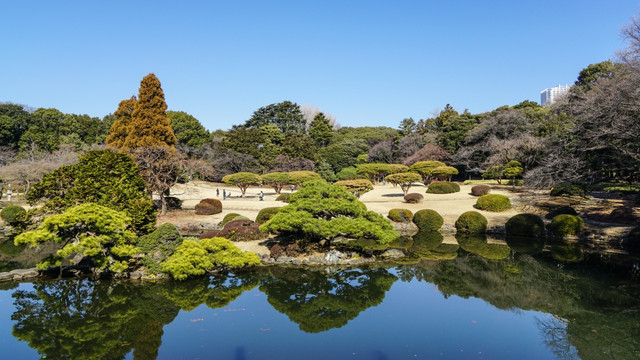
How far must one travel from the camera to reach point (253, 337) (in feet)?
25.6

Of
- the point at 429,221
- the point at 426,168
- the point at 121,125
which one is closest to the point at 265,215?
the point at 429,221

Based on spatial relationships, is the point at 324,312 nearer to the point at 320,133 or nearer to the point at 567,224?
the point at 567,224

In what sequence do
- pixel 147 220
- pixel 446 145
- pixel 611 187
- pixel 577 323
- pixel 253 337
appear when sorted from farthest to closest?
pixel 446 145
pixel 611 187
pixel 147 220
pixel 577 323
pixel 253 337

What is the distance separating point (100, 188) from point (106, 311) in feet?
19.5

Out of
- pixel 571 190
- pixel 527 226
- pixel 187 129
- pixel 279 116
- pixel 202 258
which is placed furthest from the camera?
pixel 279 116

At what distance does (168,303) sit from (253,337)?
3376 millimetres

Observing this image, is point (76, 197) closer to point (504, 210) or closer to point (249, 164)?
point (504, 210)

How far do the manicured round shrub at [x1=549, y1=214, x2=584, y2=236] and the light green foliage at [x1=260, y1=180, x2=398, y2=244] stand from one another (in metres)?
10.6

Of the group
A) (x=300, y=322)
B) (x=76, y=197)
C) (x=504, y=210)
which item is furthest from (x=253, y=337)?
(x=504, y=210)

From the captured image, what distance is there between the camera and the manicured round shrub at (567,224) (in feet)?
62.0

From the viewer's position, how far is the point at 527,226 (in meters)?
20.0

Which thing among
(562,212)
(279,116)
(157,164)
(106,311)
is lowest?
(106,311)

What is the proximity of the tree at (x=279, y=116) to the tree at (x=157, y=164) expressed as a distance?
1696 inches

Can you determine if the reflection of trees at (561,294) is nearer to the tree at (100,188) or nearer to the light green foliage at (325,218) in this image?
the light green foliage at (325,218)
